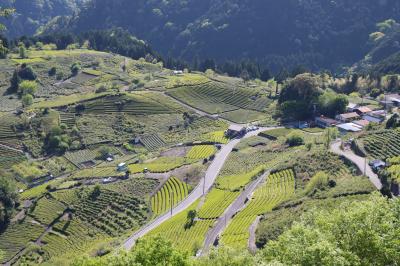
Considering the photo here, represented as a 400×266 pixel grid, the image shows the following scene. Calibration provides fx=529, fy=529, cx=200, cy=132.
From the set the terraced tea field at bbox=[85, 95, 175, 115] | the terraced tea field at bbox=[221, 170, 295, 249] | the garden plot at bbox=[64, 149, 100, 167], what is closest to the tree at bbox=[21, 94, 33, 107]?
the terraced tea field at bbox=[85, 95, 175, 115]

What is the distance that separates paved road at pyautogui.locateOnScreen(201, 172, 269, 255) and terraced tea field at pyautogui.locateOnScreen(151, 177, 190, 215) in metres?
10.4

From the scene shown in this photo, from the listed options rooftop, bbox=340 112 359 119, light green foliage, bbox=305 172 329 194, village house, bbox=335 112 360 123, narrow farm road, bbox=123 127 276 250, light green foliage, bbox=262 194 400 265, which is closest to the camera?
light green foliage, bbox=262 194 400 265

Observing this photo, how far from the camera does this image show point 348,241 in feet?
78.6

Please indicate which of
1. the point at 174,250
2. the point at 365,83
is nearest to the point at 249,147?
the point at 365,83

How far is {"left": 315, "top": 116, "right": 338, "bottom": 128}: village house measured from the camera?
3925 inches

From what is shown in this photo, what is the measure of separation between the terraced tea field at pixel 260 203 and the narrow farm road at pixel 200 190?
34.7 ft

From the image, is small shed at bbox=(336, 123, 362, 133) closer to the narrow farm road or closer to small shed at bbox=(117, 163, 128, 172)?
the narrow farm road

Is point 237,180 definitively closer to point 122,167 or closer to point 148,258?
point 122,167

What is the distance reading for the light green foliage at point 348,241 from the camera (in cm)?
2149

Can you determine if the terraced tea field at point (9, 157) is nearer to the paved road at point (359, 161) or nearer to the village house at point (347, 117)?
the paved road at point (359, 161)

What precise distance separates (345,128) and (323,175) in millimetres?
32684

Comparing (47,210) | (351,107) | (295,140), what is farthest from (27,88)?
(351,107)

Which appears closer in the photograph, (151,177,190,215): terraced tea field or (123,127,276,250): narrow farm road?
(123,127,276,250): narrow farm road

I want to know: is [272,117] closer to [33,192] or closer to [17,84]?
[33,192]
